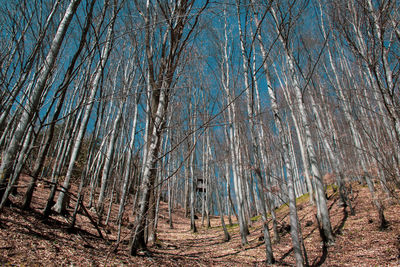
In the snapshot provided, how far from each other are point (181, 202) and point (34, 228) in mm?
24257

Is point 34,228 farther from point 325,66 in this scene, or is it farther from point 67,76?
point 325,66

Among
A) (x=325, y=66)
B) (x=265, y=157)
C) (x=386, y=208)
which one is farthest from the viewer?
(x=325, y=66)

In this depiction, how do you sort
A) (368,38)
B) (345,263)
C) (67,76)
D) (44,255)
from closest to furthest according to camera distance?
(67,76)
(368,38)
(44,255)
(345,263)

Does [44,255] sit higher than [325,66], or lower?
lower

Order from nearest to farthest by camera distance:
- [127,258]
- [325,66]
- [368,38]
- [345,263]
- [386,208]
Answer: [368,38] < [127,258] < [345,263] < [386,208] < [325,66]

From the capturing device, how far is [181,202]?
27.0 meters

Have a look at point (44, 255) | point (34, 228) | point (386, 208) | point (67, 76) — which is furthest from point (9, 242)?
point (386, 208)

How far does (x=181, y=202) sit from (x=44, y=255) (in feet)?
82.6

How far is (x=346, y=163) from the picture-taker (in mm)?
10172

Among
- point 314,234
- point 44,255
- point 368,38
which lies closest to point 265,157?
point 314,234

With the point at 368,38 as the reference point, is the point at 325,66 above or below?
above

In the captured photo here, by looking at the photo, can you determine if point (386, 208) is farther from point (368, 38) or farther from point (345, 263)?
point (368, 38)

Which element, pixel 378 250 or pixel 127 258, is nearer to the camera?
pixel 127 258

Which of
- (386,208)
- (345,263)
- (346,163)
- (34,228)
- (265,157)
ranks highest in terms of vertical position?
(346,163)
